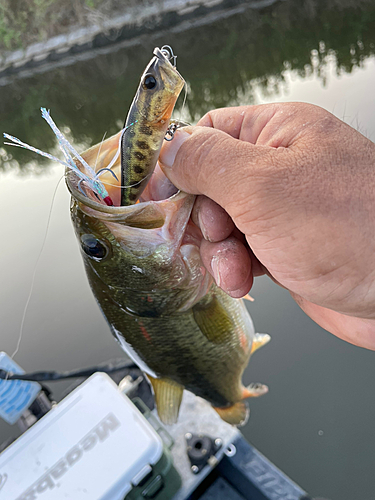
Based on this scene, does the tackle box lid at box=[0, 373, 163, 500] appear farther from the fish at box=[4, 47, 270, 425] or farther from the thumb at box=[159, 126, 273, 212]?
the thumb at box=[159, 126, 273, 212]

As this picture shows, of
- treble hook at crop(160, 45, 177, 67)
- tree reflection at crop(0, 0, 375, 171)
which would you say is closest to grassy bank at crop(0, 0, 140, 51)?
tree reflection at crop(0, 0, 375, 171)

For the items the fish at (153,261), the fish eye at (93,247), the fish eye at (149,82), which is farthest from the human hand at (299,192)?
the fish eye at (93,247)

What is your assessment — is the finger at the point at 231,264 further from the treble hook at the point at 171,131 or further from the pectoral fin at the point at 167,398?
the pectoral fin at the point at 167,398

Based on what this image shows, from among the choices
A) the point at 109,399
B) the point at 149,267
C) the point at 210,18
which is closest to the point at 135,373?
the point at 109,399

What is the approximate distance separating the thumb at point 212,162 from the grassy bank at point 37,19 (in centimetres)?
1975

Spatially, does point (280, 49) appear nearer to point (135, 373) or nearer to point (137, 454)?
point (135, 373)

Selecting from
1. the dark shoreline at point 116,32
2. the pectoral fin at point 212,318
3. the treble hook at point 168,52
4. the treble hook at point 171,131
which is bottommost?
the pectoral fin at point 212,318

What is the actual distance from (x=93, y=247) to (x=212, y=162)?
A: 56 centimetres

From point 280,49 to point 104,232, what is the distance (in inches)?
450

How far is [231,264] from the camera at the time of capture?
3.79ft

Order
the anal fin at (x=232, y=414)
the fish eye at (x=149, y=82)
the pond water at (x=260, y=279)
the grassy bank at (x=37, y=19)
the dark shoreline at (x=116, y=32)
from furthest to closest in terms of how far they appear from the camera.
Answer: the grassy bank at (x=37, y=19)
the dark shoreline at (x=116, y=32)
the pond water at (x=260, y=279)
the anal fin at (x=232, y=414)
the fish eye at (x=149, y=82)

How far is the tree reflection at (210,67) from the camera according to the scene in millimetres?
8656

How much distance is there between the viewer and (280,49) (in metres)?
10.3

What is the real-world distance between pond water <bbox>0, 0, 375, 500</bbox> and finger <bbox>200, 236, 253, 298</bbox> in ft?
1.54
